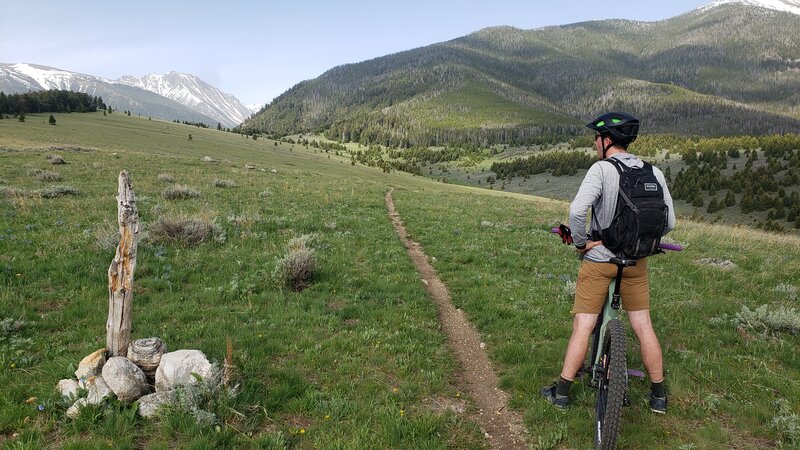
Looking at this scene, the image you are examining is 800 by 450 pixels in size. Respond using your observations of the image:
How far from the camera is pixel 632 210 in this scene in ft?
16.3

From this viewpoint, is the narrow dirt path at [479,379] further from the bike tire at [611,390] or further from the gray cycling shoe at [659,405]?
the gray cycling shoe at [659,405]

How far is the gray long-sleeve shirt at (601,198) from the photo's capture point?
5.18 m

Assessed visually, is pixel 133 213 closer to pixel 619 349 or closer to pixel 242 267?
pixel 242 267

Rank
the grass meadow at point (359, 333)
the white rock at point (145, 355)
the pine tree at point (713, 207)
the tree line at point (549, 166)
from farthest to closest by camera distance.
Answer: the tree line at point (549, 166) → the pine tree at point (713, 207) → the white rock at point (145, 355) → the grass meadow at point (359, 333)

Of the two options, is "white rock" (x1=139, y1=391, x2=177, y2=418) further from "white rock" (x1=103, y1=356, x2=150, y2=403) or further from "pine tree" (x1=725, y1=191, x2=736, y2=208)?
"pine tree" (x1=725, y1=191, x2=736, y2=208)

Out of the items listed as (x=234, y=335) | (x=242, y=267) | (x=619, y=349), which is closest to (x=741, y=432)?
(x=619, y=349)

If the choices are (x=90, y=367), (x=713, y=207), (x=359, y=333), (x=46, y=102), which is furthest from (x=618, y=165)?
(x=46, y=102)

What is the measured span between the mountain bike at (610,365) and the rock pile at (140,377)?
543 centimetres

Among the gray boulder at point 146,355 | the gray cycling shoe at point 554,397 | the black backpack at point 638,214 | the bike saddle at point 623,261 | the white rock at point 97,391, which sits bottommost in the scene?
the white rock at point 97,391

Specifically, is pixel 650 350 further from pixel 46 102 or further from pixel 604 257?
pixel 46 102

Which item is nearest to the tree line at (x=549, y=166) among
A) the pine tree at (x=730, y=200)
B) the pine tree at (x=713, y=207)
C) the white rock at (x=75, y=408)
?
the pine tree at (x=730, y=200)

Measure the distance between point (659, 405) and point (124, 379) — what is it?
778cm

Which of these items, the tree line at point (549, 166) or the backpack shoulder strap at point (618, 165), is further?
the tree line at point (549, 166)

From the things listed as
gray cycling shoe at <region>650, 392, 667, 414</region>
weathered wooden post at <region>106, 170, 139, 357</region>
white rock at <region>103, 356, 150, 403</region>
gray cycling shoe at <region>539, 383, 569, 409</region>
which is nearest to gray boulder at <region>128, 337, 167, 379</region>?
white rock at <region>103, 356, 150, 403</region>
